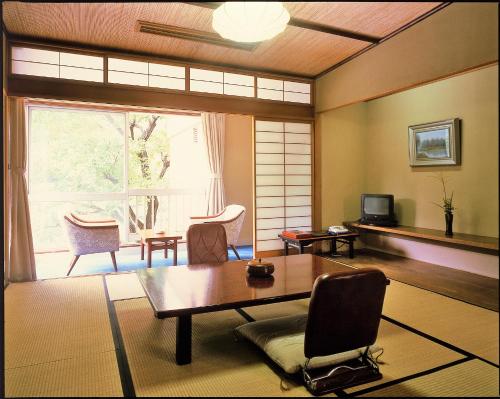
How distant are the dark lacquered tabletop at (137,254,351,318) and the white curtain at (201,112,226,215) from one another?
3190mm

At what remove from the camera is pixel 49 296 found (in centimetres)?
332

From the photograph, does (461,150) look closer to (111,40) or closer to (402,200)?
(402,200)

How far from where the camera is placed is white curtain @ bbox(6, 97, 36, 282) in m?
3.81

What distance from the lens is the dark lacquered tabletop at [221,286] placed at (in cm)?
201

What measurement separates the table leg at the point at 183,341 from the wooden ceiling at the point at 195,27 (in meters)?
2.21

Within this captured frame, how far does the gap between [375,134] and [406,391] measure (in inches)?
175

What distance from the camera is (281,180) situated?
5.25 metres

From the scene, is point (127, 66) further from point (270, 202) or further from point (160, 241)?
point (270, 202)

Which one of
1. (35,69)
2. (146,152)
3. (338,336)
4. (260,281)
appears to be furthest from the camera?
(146,152)

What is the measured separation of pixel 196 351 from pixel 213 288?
1.32 ft

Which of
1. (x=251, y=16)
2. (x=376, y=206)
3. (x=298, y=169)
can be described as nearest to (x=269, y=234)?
(x=298, y=169)

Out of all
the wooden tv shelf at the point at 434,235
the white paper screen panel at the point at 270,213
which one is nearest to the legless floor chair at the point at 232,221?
the white paper screen panel at the point at 270,213

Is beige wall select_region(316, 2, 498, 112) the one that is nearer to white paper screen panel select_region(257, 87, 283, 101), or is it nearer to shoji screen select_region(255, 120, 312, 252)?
white paper screen panel select_region(257, 87, 283, 101)

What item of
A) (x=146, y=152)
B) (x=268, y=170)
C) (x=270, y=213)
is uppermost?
(x=146, y=152)
